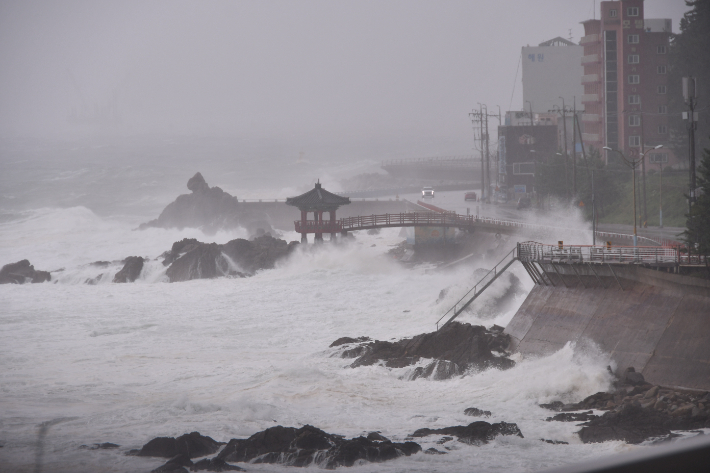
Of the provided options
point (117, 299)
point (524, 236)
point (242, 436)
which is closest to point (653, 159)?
point (524, 236)

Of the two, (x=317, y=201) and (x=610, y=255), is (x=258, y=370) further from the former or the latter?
(x=317, y=201)

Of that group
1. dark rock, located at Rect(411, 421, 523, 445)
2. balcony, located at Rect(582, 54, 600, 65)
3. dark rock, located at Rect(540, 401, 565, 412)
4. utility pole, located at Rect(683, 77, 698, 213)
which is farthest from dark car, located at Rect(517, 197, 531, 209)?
dark rock, located at Rect(411, 421, 523, 445)

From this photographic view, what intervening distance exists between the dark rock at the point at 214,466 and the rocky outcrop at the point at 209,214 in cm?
6796

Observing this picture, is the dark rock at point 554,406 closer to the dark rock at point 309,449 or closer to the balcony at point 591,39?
the dark rock at point 309,449

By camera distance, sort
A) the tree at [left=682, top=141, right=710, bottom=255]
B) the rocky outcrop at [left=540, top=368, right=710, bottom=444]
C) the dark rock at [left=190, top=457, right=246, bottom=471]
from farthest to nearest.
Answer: the tree at [left=682, top=141, right=710, bottom=255] → the rocky outcrop at [left=540, top=368, right=710, bottom=444] → the dark rock at [left=190, top=457, right=246, bottom=471]

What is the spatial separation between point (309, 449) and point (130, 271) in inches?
1681

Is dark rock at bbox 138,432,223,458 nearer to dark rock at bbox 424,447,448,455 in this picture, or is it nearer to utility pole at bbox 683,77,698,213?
dark rock at bbox 424,447,448,455

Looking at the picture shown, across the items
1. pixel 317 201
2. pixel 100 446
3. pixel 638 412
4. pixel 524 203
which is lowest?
pixel 100 446

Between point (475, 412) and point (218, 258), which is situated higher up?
point (218, 258)

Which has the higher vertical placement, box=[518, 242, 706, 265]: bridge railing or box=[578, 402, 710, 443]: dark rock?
box=[518, 242, 706, 265]: bridge railing

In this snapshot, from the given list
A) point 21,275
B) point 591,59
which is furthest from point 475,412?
point 591,59

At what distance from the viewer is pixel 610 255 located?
101ft

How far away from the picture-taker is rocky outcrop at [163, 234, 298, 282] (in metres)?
58.8

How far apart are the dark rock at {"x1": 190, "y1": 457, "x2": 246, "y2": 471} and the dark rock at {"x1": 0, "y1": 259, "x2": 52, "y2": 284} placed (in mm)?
44676
